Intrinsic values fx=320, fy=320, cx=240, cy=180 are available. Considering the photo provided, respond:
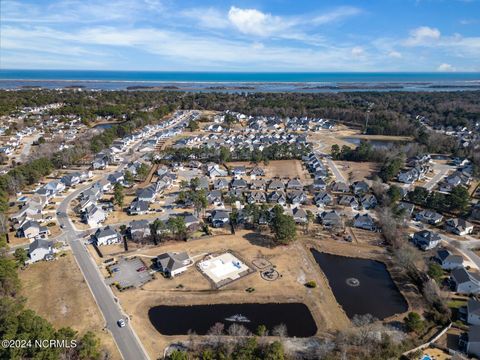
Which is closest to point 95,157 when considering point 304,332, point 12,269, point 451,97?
point 12,269

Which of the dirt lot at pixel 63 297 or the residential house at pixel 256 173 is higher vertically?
the residential house at pixel 256 173

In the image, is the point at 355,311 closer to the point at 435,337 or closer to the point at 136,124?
the point at 435,337

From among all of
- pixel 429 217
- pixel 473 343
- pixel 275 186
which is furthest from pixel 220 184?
pixel 473 343

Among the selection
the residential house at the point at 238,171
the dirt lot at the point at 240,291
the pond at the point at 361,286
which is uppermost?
the residential house at the point at 238,171

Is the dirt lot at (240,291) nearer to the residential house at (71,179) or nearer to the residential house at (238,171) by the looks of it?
the residential house at (238,171)

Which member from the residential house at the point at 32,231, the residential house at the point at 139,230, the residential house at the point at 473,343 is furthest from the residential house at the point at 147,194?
the residential house at the point at 473,343

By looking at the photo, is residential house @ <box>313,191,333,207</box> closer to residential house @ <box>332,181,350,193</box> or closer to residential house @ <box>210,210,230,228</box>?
residential house @ <box>332,181,350,193</box>

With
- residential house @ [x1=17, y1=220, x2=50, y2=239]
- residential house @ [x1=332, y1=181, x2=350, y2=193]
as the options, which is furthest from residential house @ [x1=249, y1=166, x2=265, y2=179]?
residential house @ [x1=17, y1=220, x2=50, y2=239]
